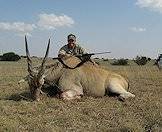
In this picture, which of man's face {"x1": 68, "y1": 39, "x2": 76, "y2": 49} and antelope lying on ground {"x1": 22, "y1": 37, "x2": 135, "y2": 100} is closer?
antelope lying on ground {"x1": 22, "y1": 37, "x2": 135, "y2": 100}

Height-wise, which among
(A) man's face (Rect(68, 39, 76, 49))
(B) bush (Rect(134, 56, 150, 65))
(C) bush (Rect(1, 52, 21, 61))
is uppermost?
(A) man's face (Rect(68, 39, 76, 49))

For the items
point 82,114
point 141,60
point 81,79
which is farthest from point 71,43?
point 141,60

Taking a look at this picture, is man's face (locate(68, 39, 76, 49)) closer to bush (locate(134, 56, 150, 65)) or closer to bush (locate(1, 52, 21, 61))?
bush (locate(134, 56, 150, 65))

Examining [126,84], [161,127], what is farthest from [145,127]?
[126,84]

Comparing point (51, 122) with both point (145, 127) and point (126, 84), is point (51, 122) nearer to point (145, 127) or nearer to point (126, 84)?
point (145, 127)

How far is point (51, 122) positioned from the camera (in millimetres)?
7844

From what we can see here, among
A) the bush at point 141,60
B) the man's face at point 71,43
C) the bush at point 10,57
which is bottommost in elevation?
the bush at point 10,57

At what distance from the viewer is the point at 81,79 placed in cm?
1110

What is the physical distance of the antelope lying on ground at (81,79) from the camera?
10.8 meters

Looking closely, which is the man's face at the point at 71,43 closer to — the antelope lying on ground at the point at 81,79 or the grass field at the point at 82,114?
the antelope lying on ground at the point at 81,79

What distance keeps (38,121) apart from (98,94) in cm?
348

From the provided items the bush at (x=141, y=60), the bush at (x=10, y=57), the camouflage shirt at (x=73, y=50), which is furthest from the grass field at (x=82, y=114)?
the bush at (x=10, y=57)

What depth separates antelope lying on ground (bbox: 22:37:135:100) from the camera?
10758mm

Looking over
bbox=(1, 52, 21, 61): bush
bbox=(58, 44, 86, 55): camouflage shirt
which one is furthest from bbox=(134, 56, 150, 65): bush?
bbox=(58, 44, 86, 55): camouflage shirt
